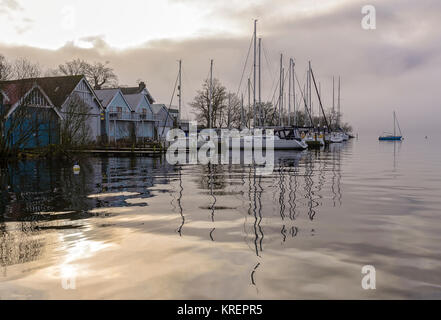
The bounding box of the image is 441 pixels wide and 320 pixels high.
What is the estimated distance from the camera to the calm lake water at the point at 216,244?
559 centimetres

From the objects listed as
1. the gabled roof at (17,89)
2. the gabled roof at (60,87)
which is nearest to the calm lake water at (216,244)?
the gabled roof at (17,89)

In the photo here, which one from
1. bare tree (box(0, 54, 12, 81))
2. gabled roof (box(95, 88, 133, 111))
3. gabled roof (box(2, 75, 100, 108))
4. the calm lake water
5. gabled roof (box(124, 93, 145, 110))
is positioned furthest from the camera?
gabled roof (box(124, 93, 145, 110))

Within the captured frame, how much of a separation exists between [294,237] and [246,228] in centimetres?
126

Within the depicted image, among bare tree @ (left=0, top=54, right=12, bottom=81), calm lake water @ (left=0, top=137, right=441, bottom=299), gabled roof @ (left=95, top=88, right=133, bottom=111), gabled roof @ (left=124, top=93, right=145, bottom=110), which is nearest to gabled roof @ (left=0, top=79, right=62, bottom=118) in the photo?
bare tree @ (left=0, top=54, right=12, bottom=81)

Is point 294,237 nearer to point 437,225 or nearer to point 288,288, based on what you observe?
point 288,288

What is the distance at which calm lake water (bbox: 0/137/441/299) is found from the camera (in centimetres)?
559

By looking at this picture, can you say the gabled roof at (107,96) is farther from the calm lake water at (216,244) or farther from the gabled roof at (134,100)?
the calm lake water at (216,244)

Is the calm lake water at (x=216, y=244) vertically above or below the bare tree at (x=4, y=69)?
below

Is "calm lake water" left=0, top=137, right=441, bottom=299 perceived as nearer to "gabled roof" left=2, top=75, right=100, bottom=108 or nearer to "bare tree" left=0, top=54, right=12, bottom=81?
"bare tree" left=0, top=54, right=12, bottom=81

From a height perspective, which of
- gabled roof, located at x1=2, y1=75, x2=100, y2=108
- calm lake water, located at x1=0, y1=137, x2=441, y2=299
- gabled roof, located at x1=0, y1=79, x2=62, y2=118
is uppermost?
gabled roof, located at x1=2, y1=75, x2=100, y2=108

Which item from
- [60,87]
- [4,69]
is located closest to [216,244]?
[4,69]

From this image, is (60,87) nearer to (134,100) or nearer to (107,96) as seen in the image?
(107,96)

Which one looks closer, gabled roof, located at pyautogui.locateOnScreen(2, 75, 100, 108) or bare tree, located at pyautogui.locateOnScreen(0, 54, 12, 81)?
bare tree, located at pyautogui.locateOnScreen(0, 54, 12, 81)

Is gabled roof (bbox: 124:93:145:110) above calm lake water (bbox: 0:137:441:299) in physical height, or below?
above
